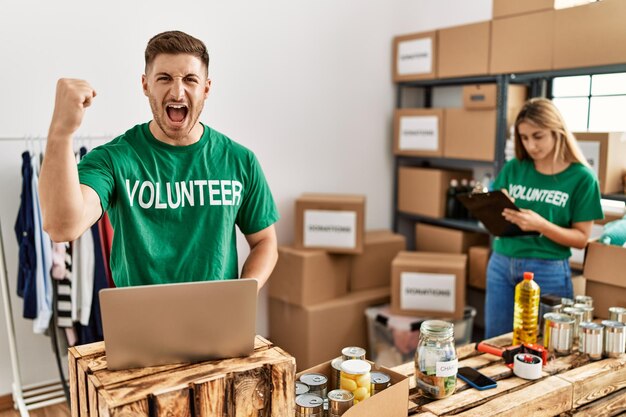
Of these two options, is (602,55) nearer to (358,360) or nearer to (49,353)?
(358,360)

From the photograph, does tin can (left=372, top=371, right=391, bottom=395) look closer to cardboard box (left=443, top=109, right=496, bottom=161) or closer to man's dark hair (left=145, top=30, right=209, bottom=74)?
man's dark hair (left=145, top=30, right=209, bottom=74)

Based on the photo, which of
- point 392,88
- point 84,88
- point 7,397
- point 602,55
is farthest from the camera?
point 392,88

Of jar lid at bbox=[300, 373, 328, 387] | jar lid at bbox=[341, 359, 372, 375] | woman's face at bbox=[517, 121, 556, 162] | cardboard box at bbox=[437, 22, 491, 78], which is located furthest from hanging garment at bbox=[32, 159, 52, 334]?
cardboard box at bbox=[437, 22, 491, 78]

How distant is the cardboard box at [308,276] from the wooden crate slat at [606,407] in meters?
1.87

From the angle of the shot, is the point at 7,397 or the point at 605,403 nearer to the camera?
the point at 605,403

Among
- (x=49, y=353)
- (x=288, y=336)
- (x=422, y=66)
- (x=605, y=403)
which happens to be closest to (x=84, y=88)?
(x=605, y=403)

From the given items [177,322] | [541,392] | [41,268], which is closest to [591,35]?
[541,392]

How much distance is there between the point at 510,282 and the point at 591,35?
1259 mm

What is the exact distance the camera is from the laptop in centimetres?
110

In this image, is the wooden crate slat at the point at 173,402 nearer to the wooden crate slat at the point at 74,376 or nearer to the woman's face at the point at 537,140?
the wooden crate slat at the point at 74,376

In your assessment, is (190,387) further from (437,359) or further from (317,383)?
(437,359)

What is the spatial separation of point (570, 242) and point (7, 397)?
9.08 ft

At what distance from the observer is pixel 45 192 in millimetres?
1166

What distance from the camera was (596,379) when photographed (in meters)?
1.70
